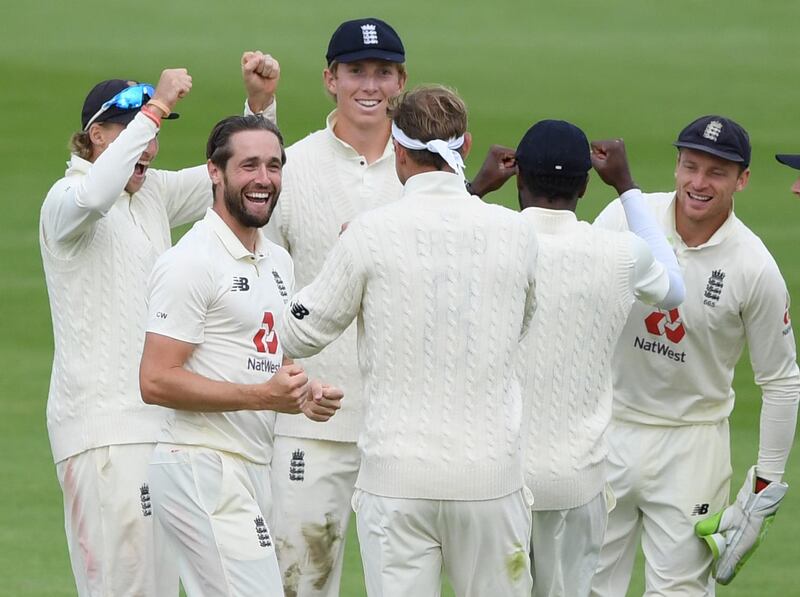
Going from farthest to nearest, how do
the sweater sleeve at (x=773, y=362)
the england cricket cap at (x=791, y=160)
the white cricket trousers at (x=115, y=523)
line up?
the england cricket cap at (x=791, y=160) < the sweater sleeve at (x=773, y=362) < the white cricket trousers at (x=115, y=523)

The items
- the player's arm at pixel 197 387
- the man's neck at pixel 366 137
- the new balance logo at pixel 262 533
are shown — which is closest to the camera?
the player's arm at pixel 197 387

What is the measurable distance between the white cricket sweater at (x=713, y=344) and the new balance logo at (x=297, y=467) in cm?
125

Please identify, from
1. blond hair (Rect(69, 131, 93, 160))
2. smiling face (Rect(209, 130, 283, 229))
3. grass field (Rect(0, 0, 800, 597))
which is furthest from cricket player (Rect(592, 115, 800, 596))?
grass field (Rect(0, 0, 800, 597))

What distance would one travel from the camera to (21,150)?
1831 cm

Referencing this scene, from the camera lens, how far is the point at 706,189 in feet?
21.4

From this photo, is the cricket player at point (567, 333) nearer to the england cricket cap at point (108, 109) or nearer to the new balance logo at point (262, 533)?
the new balance logo at point (262, 533)

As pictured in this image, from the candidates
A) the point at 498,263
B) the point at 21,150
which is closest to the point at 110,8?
the point at 21,150

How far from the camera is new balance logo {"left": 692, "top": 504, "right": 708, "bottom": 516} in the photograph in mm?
6594

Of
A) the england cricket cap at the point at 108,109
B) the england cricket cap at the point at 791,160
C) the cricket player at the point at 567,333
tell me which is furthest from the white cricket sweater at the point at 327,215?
the england cricket cap at the point at 791,160

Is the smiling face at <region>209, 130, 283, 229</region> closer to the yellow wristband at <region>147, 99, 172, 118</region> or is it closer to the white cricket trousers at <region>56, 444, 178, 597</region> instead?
the yellow wristband at <region>147, 99, 172, 118</region>

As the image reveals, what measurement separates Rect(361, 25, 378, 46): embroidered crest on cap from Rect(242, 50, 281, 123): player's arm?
0.34m

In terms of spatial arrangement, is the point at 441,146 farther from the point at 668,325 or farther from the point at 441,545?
the point at 668,325

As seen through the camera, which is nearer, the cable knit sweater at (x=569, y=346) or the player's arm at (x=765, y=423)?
the cable knit sweater at (x=569, y=346)

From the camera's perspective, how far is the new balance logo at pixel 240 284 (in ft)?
18.0
